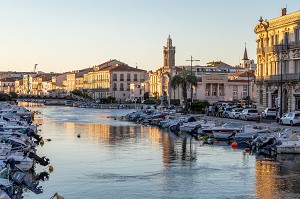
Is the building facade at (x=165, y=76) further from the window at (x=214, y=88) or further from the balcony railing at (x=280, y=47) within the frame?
the balcony railing at (x=280, y=47)

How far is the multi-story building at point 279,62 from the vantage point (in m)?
72.5

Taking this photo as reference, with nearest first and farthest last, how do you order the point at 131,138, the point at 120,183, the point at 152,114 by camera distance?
the point at 120,183, the point at 131,138, the point at 152,114

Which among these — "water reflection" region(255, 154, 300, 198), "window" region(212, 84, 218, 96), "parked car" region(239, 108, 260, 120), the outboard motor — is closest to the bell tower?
"window" region(212, 84, 218, 96)

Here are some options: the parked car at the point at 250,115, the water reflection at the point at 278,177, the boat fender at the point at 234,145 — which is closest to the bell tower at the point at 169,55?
the parked car at the point at 250,115

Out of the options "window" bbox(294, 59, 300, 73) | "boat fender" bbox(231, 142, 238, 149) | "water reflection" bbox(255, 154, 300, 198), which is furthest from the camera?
"window" bbox(294, 59, 300, 73)

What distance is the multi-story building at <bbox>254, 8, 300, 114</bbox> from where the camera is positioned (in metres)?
72.5

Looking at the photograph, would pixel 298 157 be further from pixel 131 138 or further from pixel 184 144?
pixel 131 138

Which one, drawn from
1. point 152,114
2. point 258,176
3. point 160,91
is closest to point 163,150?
point 258,176

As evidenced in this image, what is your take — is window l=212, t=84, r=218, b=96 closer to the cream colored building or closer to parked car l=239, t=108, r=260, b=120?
the cream colored building

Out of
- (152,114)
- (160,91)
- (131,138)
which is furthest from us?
(160,91)

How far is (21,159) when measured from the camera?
35188 millimetres

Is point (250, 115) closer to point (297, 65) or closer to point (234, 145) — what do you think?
point (297, 65)

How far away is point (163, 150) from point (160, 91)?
11679cm

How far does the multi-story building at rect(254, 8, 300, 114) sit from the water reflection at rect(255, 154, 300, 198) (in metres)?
26.2
